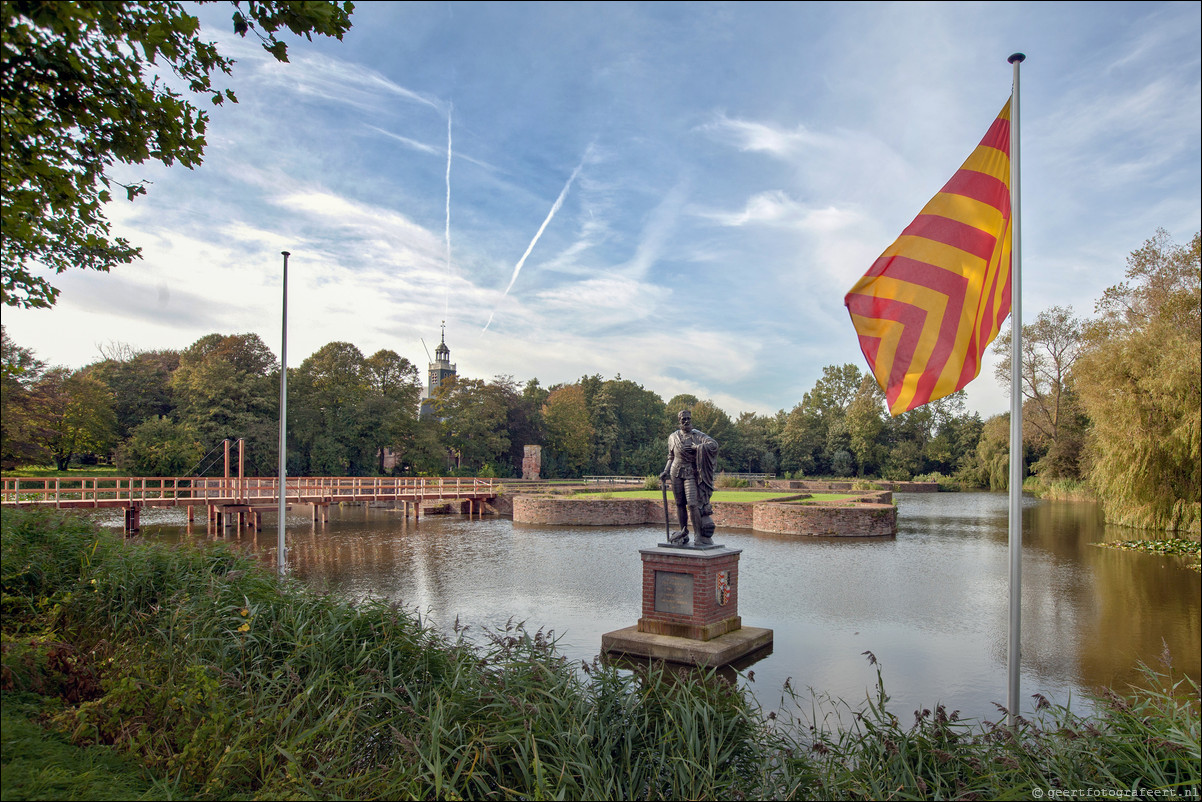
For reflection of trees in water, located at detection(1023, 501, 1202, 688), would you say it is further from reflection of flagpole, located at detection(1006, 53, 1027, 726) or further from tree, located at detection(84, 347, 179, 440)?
tree, located at detection(84, 347, 179, 440)

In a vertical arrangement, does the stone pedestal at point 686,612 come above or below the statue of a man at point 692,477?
below

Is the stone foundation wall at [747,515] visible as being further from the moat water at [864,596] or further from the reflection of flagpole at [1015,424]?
the reflection of flagpole at [1015,424]

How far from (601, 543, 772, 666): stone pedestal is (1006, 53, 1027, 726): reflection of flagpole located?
4292mm

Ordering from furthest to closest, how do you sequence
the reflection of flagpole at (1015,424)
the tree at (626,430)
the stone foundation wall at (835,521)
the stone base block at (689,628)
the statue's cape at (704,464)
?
the tree at (626,430), the stone foundation wall at (835,521), the statue's cape at (704,464), the stone base block at (689,628), the reflection of flagpole at (1015,424)

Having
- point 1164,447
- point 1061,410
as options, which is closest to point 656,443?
point 1061,410

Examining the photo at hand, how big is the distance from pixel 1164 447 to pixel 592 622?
1803 centimetres

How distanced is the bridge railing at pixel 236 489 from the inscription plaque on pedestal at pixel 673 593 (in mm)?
18461

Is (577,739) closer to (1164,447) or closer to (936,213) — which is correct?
(936,213)

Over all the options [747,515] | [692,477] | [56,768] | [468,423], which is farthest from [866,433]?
[56,768]

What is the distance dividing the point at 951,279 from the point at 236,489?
26060 mm

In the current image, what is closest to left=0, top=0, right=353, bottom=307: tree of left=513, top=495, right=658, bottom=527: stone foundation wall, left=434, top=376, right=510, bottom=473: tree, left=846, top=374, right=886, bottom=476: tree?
left=513, top=495, right=658, bottom=527: stone foundation wall

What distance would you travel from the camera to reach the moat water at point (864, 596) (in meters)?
8.24

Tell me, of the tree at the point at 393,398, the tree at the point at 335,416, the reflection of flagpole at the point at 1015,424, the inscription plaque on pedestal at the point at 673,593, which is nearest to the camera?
the reflection of flagpole at the point at 1015,424

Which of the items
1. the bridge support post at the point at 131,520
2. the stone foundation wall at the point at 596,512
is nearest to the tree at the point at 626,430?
the stone foundation wall at the point at 596,512
